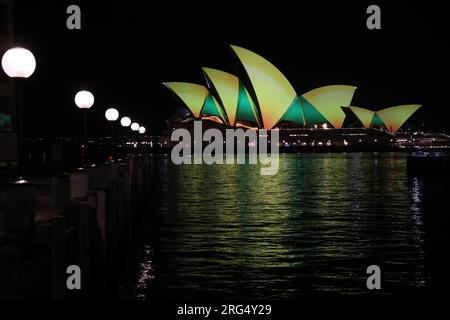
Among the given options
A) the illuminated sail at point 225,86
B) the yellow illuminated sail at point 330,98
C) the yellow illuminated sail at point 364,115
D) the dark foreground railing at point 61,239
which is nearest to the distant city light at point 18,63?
the dark foreground railing at point 61,239

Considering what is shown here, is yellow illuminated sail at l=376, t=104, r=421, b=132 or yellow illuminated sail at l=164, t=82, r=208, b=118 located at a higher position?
yellow illuminated sail at l=164, t=82, r=208, b=118

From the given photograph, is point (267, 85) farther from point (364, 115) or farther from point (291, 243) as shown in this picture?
point (291, 243)

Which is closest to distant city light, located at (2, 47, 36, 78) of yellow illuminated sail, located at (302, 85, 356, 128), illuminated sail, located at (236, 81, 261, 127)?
illuminated sail, located at (236, 81, 261, 127)

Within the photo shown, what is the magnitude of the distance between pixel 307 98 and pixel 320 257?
89.2m

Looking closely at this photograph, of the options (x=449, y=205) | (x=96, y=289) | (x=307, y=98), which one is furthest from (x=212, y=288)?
(x=307, y=98)

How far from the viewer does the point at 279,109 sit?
298ft

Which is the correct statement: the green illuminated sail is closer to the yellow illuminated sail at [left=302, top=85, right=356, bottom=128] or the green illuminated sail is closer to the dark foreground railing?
the yellow illuminated sail at [left=302, top=85, right=356, bottom=128]

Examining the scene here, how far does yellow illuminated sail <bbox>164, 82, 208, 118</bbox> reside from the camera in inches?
3630

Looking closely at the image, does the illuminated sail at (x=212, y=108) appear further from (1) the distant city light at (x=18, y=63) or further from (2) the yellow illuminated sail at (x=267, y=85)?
(1) the distant city light at (x=18, y=63)

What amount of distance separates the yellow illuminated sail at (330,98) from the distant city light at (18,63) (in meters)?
90.7

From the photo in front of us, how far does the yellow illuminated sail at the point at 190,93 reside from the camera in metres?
92.2

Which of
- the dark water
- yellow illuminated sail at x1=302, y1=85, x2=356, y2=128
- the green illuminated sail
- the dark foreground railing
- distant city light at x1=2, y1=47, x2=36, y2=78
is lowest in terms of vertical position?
the dark water

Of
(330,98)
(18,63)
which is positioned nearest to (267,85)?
(330,98)
